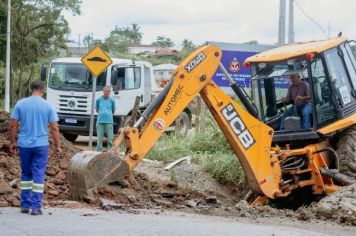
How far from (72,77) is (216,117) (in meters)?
10.7

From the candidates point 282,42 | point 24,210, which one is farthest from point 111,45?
point 24,210

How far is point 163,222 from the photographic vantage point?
8.59m

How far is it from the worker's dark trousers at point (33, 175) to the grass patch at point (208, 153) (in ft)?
18.3

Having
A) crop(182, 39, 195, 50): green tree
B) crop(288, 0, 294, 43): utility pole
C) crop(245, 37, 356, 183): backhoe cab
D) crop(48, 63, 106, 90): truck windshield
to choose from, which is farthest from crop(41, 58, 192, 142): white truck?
crop(182, 39, 195, 50): green tree

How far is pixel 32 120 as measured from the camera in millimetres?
8984

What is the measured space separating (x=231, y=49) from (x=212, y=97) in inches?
356

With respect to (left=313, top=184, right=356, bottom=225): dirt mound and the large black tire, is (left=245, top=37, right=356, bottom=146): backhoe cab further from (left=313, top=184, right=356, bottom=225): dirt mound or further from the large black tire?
(left=313, top=184, right=356, bottom=225): dirt mound

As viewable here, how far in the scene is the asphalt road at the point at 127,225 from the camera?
25.6ft

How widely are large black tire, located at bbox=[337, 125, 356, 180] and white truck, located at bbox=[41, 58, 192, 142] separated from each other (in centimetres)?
992

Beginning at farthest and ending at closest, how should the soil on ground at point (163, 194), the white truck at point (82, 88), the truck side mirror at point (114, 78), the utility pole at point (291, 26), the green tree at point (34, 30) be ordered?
the green tree at point (34, 30), the utility pole at point (291, 26), the white truck at point (82, 88), the truck side mirror at point (114, 78), the soil on ground at point (163, 194)

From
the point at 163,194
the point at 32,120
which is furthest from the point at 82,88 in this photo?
the point at 32,120

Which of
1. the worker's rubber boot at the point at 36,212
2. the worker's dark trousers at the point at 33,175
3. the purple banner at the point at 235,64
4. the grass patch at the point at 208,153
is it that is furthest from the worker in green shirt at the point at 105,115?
the worker's rubber boot at the point at 36,212

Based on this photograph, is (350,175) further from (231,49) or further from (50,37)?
(50,37)

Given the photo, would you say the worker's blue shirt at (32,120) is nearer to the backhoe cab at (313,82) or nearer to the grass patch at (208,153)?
the backhoe cab at (313,82)
